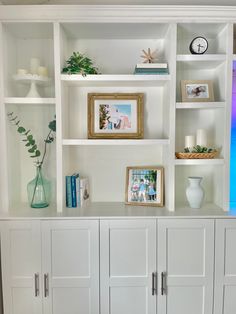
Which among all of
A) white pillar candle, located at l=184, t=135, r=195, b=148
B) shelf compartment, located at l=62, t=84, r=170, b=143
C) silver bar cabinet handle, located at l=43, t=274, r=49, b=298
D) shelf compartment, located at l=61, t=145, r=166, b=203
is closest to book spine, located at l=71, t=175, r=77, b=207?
shelf compartment, located at l=61, t=145, r=166, b=203

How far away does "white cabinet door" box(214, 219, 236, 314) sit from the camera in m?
1.82

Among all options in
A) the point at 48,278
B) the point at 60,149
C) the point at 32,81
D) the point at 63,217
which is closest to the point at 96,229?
the point at 63,217

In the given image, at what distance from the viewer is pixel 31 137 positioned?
2.04 m

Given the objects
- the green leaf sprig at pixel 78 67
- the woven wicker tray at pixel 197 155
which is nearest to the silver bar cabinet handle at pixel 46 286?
the woven wicker tray at pixel 197 155

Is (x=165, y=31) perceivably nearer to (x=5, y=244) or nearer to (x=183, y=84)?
(x=183, y=84)

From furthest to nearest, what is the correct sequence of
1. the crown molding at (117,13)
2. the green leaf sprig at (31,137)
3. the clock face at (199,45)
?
the green leaf sprig at (31,137), the clock face at (199,45), the crown molding at (117,13)

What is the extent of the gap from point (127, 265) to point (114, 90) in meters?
1.24

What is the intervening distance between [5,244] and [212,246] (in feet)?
4.37

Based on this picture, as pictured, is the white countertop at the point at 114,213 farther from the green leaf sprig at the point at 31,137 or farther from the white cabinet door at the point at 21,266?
the green leaf sprig at the point at 31,137

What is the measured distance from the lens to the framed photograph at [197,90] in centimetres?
197

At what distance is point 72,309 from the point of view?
1.85 metres

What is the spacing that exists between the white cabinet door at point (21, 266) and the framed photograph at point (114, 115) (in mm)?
785

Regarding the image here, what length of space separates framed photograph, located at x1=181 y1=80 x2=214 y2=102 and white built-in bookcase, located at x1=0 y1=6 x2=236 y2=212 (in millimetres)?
79

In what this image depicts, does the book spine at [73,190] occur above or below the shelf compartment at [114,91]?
below
